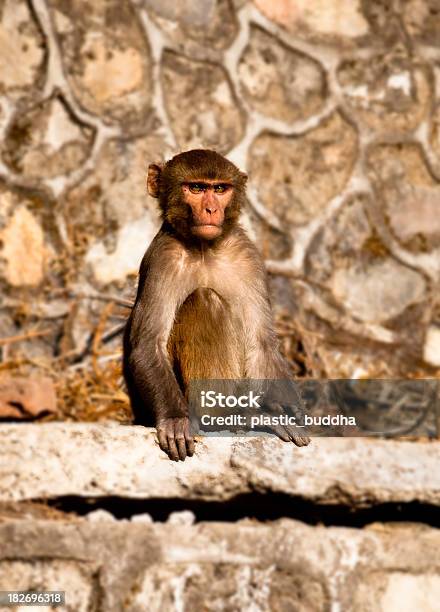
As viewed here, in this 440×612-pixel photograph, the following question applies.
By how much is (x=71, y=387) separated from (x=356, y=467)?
1890 millimetres

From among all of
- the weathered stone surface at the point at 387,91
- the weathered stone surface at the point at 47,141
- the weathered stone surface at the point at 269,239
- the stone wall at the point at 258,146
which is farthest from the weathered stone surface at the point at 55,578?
the weathered stone surface at the point at 387,91

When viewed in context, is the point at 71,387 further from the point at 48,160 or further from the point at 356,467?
the point at 356,467

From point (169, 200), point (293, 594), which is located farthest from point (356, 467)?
point (169, 200)

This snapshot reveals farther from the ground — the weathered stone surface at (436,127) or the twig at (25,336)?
the weathered stone surface at (436,127)

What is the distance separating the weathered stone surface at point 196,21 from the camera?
5734mm

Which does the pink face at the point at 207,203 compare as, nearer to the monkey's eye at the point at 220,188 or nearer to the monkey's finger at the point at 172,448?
the monkey's eye at the point at 220,188

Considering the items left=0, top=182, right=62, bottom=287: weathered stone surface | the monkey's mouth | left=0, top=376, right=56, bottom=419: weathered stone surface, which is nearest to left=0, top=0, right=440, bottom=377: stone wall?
left=0, top=182, right=62, bottom=287: weathered stone surface

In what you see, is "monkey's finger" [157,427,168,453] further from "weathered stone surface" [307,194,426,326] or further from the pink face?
"weathered stone surface" [307,194,426,326]

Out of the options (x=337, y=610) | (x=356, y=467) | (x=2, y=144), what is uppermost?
(x=2, y=144)

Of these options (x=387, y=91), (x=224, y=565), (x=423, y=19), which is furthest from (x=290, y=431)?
(x=423, y=19)

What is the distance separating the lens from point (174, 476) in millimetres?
3471

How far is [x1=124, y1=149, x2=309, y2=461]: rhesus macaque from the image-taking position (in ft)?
13.3

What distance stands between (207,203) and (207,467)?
1.05m

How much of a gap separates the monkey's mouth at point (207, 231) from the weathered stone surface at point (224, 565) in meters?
1.08
